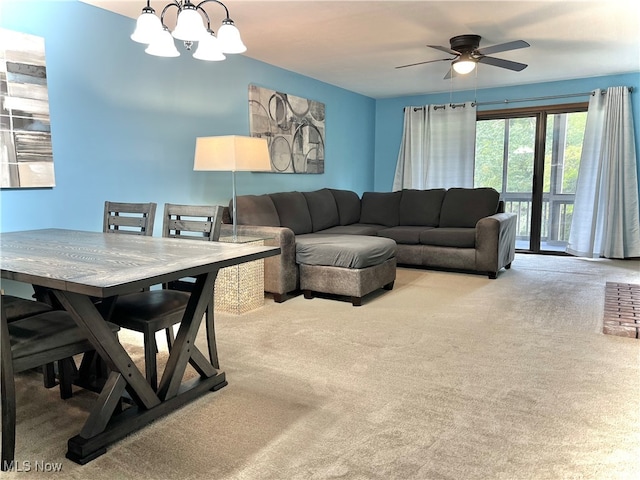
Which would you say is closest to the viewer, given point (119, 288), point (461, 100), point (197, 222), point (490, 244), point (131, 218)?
point (119, 288)

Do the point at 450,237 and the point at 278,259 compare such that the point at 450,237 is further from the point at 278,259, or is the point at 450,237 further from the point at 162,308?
the point at 162,308

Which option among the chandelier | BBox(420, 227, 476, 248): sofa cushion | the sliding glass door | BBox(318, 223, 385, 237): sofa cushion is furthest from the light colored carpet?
the sliding glass door

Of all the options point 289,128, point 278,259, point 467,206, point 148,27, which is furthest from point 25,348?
point 467,206

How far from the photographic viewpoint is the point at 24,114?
281 cm

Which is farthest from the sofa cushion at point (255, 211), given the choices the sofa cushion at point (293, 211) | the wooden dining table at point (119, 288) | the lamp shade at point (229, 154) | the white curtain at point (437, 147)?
the white curtain at point (437, 147)

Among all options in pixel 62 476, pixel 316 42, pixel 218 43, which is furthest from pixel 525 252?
pixel 62 476

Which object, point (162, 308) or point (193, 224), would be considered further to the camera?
point (193, 224)

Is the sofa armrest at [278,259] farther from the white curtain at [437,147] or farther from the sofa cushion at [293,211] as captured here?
the white curtain at [437,147]

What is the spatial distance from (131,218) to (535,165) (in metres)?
5.27

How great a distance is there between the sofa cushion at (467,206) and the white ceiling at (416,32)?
138 cm

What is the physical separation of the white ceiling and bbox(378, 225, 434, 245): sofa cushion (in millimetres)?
1764

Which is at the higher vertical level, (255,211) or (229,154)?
(229,154)

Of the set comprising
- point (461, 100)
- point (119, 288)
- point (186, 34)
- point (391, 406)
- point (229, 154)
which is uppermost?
point (461, 100)

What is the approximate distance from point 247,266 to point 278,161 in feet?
6.24
